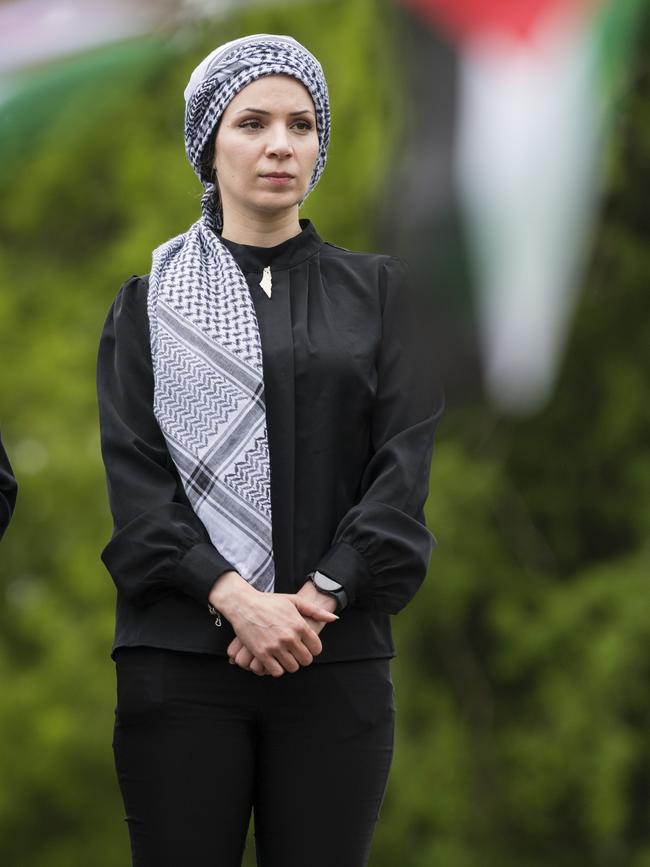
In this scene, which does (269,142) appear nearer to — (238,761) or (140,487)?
(140,487)

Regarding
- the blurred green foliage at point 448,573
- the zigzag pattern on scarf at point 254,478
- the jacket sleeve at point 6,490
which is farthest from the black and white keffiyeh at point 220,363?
the blurred green foliage at point 448,573

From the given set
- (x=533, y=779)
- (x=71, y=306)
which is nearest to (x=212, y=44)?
(x=71, y=306)

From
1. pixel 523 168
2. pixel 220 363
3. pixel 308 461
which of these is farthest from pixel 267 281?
pixel 523 168

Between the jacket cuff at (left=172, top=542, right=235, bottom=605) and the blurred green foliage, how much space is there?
5.73 meters

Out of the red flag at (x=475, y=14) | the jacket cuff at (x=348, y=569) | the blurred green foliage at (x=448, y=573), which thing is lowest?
the blurred green foliage at (x=448, y=573)

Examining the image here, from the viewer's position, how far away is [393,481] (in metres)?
2.70

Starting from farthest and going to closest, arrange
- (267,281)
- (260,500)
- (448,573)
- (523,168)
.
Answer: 1. (448,573)
2. (267,281)
3. (260,500)
4. (523,168)

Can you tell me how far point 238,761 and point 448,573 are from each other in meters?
6.59

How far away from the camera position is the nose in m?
2.73

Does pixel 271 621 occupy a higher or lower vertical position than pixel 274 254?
lower

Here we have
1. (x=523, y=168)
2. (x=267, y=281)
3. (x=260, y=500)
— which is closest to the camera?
(x=523, y=168)

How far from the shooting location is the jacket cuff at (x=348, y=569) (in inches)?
103

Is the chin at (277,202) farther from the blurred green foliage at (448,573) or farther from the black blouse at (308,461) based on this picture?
the blurred green foliage at (448,573)

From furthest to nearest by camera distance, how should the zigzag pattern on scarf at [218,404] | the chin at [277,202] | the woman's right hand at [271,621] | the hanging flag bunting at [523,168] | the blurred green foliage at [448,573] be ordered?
1. the blurred green foliage at [448,573]
2. the chin at [277,202]
3. the zigzag pattern on scarf at [218,404]
4. the woman's right hand at [271,621]
5. the hanging flag bunting at [523,168]
